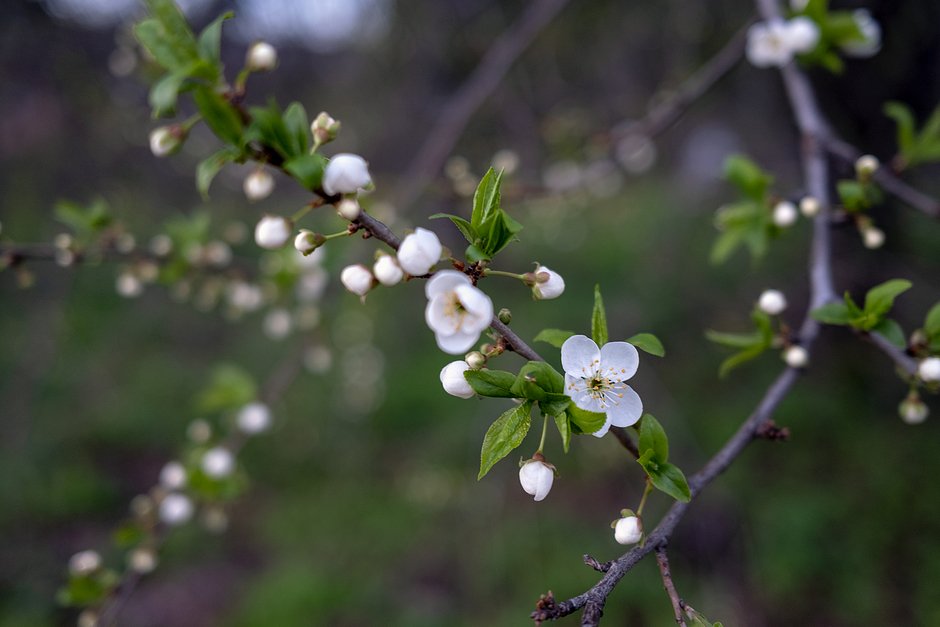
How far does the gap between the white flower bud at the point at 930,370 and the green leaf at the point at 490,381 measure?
2.78 feet

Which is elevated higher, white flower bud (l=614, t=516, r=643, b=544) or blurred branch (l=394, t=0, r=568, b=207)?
blurred branch (l=394, t=0, r=568, b=207)

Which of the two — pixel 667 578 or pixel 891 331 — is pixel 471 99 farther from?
pixel 667 578

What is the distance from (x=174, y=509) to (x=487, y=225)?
5.07ft

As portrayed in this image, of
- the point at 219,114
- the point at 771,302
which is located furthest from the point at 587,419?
the point at 771,302

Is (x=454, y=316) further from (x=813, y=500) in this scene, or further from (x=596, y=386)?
(x=813, y=500)

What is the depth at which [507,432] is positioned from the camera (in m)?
0.90

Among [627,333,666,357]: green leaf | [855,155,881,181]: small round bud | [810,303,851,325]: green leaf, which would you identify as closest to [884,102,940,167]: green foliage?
[855,155,881,181]: small round bud

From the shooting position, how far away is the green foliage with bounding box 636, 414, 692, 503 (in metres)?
0.94

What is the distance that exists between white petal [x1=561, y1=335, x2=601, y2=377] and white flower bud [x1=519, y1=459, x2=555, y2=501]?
0.51 ft

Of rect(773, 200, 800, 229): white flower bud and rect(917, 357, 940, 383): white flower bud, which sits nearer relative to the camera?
rect(917, 357, 940, 383): white flower bud

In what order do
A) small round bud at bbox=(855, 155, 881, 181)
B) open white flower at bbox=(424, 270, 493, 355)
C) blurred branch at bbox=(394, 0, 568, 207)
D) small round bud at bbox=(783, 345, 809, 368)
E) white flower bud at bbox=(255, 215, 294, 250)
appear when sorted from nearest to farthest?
open white flower at bbox=(424, 270, 493, 355)
white flower bud at bbox=(255, 215, 294, 250)
small round bud at bbox=(783, 345, 809, 368)
small round bud at bbox=(855, 155, 881, 181)
blurred branch at bbox=(394, 0, 568, 207)

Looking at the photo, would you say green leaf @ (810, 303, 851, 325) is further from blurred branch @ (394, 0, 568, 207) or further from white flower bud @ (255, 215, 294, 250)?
blurred branch @ (394, 0, 568, 207)

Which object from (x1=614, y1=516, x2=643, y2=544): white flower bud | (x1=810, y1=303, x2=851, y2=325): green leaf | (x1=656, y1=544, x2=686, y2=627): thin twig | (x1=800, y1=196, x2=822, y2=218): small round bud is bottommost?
(x1=656, y1=544, x2=686, y2=627): thin twig

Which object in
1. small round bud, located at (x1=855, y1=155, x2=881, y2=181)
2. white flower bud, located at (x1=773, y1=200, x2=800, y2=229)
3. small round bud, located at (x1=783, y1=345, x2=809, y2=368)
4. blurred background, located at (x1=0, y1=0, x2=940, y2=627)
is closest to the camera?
small round bud, located at (x1=783, y1=345, x2=809, y2=368)
